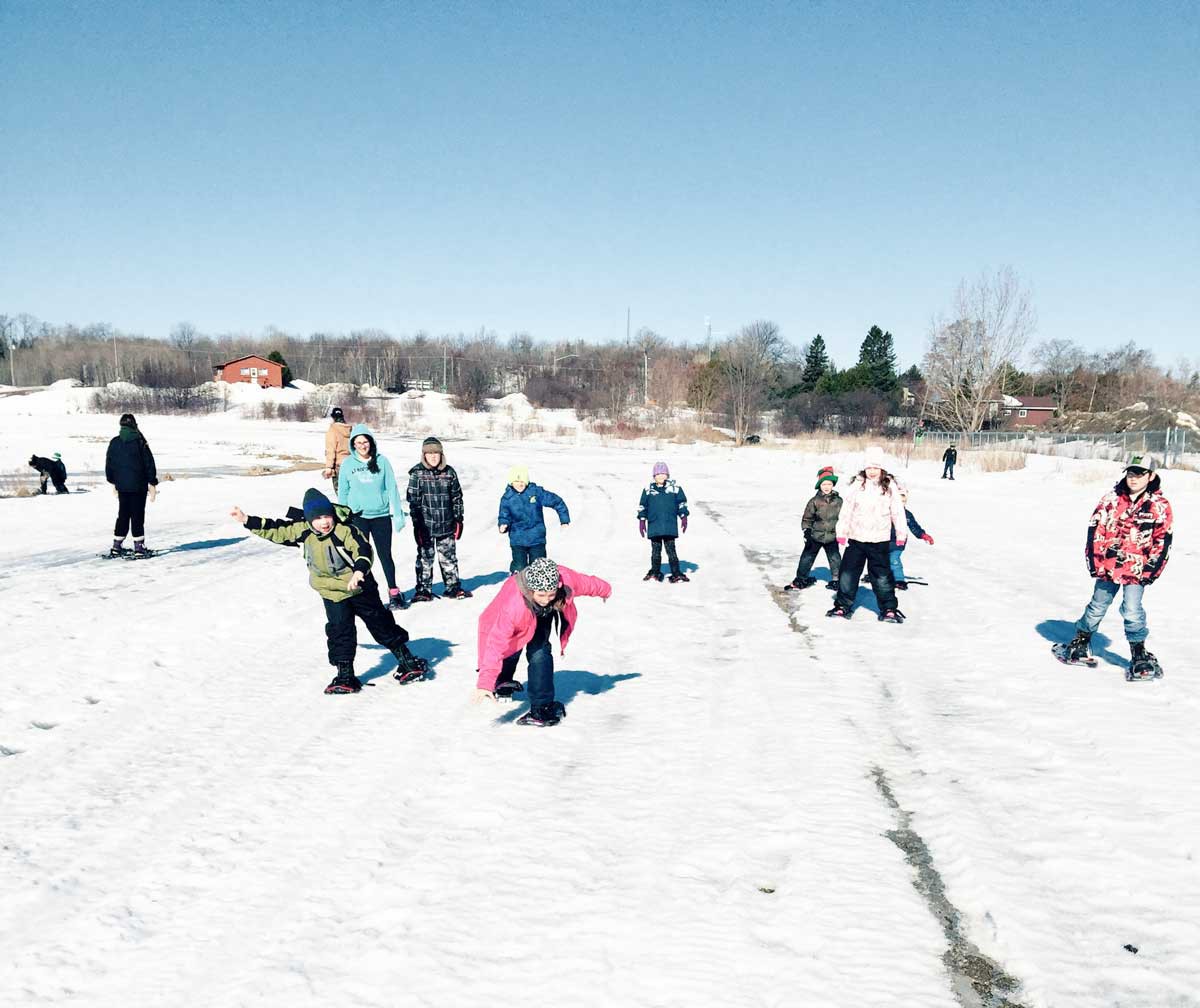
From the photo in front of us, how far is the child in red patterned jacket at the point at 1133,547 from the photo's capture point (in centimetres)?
651

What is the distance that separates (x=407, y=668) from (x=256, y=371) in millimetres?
97783

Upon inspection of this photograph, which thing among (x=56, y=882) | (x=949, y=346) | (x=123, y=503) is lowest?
(x=56, y=882)

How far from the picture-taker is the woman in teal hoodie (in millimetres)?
8578

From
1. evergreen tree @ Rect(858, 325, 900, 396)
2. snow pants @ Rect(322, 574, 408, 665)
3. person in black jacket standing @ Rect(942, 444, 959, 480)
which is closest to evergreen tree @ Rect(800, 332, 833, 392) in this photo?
evergreen tree @ Rect(858, 325, 900, 396)

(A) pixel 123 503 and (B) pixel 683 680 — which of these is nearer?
(B) pixel 683 680

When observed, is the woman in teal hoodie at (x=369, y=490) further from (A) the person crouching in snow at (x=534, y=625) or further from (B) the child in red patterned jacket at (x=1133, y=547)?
(B) the child in red patterned jacket at (x=1133, y=547)

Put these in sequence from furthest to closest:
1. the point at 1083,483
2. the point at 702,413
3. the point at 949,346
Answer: the point at 702,413, the point at 949,346, the point at 1083,483

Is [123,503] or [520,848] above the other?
[123,503]

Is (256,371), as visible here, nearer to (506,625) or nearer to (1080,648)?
(506,625)

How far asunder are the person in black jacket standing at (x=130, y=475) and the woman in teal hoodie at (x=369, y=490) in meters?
3.91

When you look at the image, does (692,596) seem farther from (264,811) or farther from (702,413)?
(702,413)

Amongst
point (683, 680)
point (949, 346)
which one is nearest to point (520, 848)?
point (683, 680)

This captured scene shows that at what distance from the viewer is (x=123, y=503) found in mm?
11539

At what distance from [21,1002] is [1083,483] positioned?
28719 millimetres
